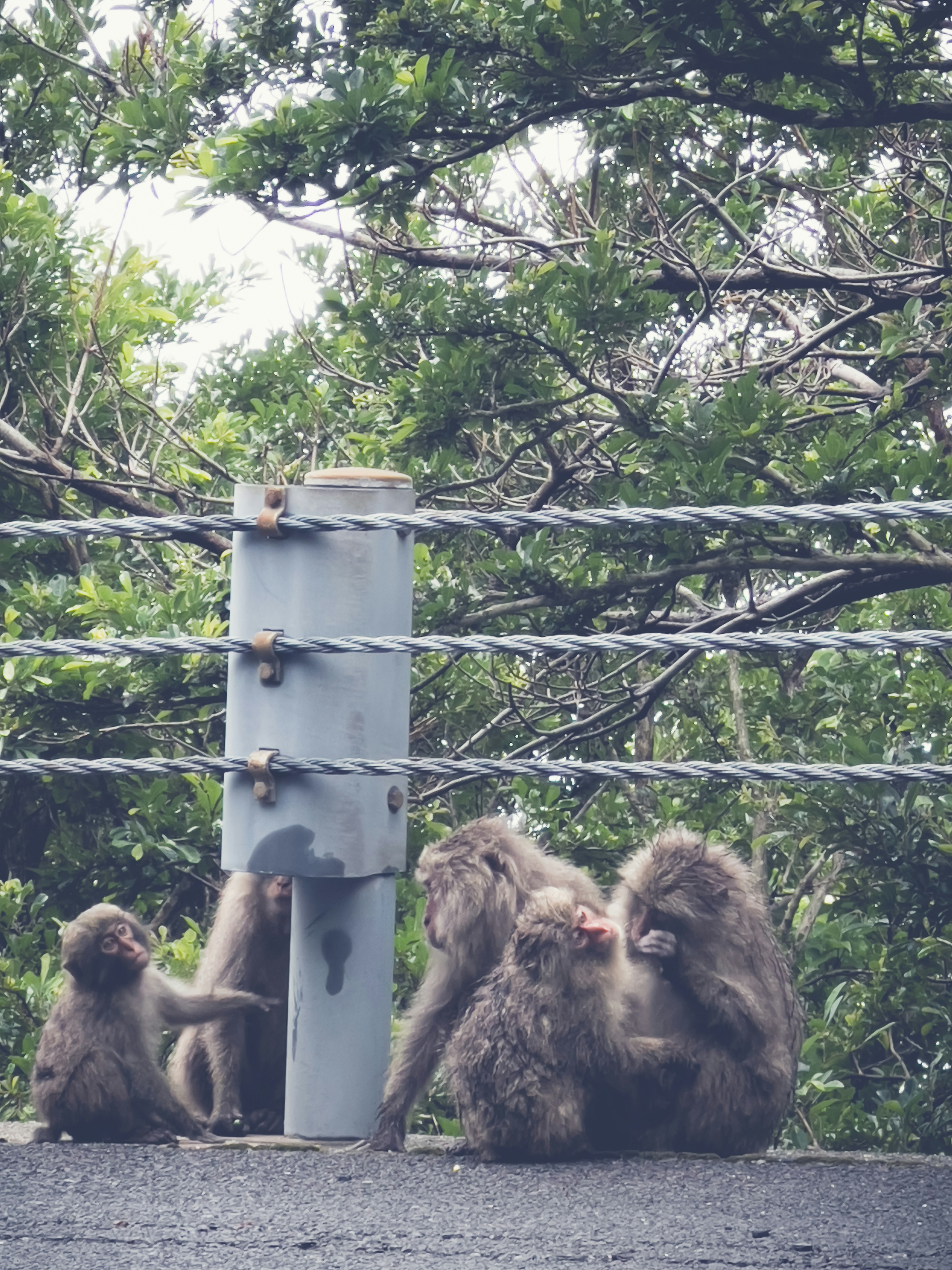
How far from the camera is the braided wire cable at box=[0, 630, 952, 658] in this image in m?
2.65

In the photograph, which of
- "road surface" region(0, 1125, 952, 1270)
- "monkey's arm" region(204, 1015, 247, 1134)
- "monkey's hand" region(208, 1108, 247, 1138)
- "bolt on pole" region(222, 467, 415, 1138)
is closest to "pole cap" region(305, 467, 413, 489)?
"bolt on pole" region(222, 467, 415, 1138)

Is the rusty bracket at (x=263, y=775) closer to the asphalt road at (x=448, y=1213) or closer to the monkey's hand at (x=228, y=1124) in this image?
the asphalt road at (x=448, y=1213)

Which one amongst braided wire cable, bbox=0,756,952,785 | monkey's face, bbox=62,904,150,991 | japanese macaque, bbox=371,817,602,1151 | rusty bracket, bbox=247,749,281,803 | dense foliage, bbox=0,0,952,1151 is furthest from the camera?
dense foliage, bbox=0,0,952,1151

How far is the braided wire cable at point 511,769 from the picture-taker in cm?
256

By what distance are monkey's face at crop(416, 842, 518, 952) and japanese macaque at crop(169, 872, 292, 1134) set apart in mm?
477

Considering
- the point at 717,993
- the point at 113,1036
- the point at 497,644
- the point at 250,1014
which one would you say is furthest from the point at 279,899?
the point at 497,644

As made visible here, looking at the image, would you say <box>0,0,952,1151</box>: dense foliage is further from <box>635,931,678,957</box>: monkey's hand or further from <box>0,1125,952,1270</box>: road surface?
<box>0,1125,952,1270</box>: road surface

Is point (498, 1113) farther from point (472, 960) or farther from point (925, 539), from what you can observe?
point (925, 539)

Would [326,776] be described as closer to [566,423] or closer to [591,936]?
[591,936]

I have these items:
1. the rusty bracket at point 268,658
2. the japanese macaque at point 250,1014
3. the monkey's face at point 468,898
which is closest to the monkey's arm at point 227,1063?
the japanese macaque at point 250,1014

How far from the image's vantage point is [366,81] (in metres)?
4.15

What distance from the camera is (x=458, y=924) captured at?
348 centimetres

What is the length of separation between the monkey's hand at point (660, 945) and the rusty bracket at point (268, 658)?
975mm

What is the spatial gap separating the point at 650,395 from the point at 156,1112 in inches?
96.2
